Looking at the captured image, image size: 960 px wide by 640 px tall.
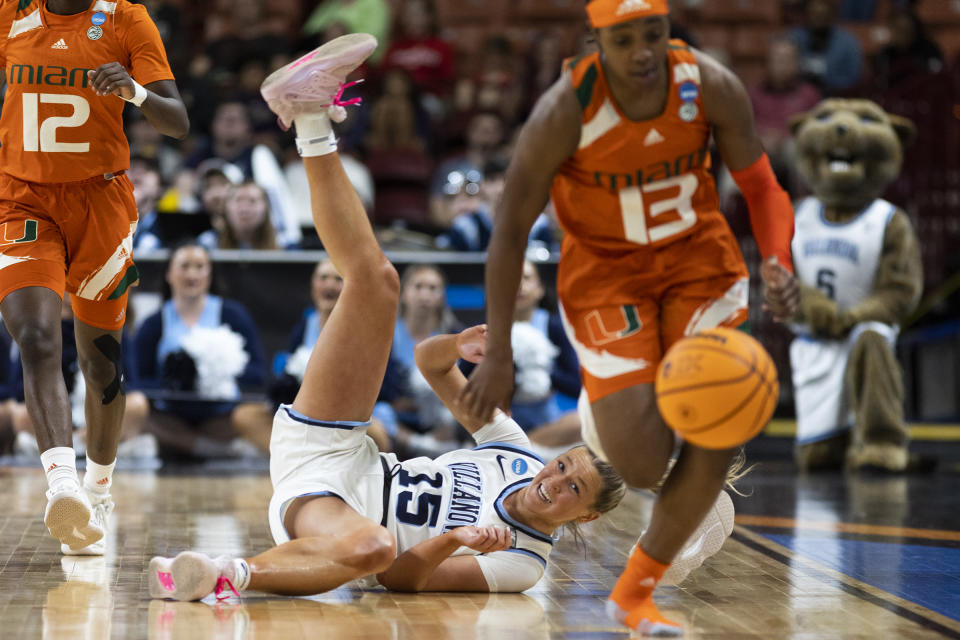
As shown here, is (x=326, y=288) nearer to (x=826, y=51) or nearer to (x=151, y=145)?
(x=151, y=145)

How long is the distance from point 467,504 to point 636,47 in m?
1.59

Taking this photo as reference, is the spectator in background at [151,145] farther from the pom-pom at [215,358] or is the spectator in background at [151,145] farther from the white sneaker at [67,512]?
the white sneaker at [67,512]

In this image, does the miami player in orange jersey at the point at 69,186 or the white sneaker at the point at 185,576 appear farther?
the miami player in orange jersey at the point at 69,186

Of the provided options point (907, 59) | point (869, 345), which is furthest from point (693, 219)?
point (907, 59)

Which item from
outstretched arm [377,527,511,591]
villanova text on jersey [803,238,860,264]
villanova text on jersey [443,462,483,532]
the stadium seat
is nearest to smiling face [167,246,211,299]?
villanova text on jersey [803,238,860,264]

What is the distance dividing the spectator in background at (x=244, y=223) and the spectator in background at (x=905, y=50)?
520 cm

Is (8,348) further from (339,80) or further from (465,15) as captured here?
(465,15)

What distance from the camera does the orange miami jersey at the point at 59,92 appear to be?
4504 millimetres

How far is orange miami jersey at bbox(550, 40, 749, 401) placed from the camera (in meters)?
3.51

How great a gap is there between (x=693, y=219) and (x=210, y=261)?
512cm

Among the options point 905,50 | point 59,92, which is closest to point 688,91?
point 59,92

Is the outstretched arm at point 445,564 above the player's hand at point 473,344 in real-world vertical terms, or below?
below

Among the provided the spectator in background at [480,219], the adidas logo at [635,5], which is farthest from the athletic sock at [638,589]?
the spectator in background at [480,219]

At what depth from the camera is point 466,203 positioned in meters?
9.28
